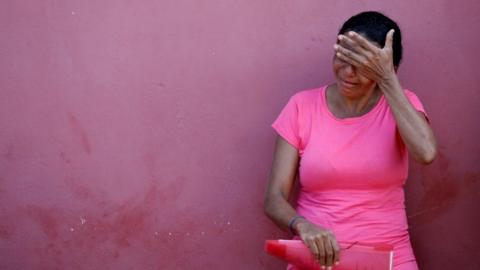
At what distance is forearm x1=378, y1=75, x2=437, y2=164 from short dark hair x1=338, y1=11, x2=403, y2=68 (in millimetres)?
183

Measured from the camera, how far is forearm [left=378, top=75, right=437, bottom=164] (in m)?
3.08

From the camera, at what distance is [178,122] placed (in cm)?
374

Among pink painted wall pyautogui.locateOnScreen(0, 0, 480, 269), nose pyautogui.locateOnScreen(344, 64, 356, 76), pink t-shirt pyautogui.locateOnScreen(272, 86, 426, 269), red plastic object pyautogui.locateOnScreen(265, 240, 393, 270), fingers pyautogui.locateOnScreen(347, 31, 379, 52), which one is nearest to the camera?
red plastic object pyautogui.locateOnScreen(265, 240, 393, 270)

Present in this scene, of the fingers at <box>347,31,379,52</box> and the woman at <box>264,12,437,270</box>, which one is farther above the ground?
the fingers at <box>347,31,379,52</box>

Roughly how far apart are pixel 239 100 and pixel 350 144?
648 mm

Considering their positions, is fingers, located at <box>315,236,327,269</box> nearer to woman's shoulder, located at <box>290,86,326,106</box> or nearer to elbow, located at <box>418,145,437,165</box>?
elbow, located at <box>418,145,437,165</box>

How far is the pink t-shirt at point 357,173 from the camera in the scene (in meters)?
3.25

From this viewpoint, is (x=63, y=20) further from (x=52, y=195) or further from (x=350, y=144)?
(x=350, y=144)

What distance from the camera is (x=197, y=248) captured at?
151 inches

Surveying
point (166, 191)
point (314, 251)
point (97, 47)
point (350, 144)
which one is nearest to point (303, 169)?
point (350, 144)

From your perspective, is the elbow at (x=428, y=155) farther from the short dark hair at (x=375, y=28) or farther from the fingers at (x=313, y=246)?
the fingers at (x=313, y=246)

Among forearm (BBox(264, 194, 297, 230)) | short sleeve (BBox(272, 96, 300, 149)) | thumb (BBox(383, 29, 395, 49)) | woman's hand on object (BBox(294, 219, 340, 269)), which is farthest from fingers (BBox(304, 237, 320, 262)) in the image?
thumb (BBox(383, 29, 395, 49))

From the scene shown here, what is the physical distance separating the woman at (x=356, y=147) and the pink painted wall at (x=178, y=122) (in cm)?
37

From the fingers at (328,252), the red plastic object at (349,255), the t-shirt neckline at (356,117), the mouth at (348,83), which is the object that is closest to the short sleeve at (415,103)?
the t-shirt neckline at (356,117)
